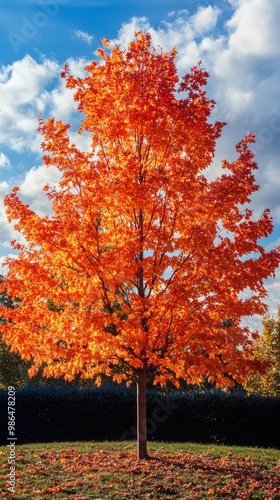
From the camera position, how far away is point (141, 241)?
39.5 feet

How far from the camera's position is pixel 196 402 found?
21.5 meters

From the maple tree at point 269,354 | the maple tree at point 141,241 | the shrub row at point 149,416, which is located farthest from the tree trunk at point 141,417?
the maple tree at point 269,354

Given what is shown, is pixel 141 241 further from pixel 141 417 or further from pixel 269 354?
pixel 269 354

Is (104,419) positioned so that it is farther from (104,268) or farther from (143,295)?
(104,268)

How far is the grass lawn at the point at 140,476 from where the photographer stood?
9828 mm

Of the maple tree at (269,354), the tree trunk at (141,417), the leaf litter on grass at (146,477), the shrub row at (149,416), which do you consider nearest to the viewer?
the leaf litter on grass at (146,477)

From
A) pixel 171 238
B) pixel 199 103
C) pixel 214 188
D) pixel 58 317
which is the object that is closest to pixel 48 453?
pixel 58 317

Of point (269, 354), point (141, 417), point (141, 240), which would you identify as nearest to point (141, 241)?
point (141, 240)

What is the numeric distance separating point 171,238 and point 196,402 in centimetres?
1185

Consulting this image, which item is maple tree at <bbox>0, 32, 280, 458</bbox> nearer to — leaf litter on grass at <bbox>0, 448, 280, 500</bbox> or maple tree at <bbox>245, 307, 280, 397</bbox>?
leaf litter on grass at <bbox>0, 448, 280, 500</bbox>

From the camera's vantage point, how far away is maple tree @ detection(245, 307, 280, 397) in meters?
Answer: 33.5

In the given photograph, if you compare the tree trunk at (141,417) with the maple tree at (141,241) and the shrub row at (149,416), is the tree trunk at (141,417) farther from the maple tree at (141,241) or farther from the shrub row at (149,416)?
the shrub row at (149,416)

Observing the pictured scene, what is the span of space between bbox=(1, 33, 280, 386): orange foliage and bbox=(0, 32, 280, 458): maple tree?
0.03 metres

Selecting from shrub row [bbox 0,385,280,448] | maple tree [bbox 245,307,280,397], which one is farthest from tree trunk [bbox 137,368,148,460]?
maple tree [bbox 245,307,280,397]
